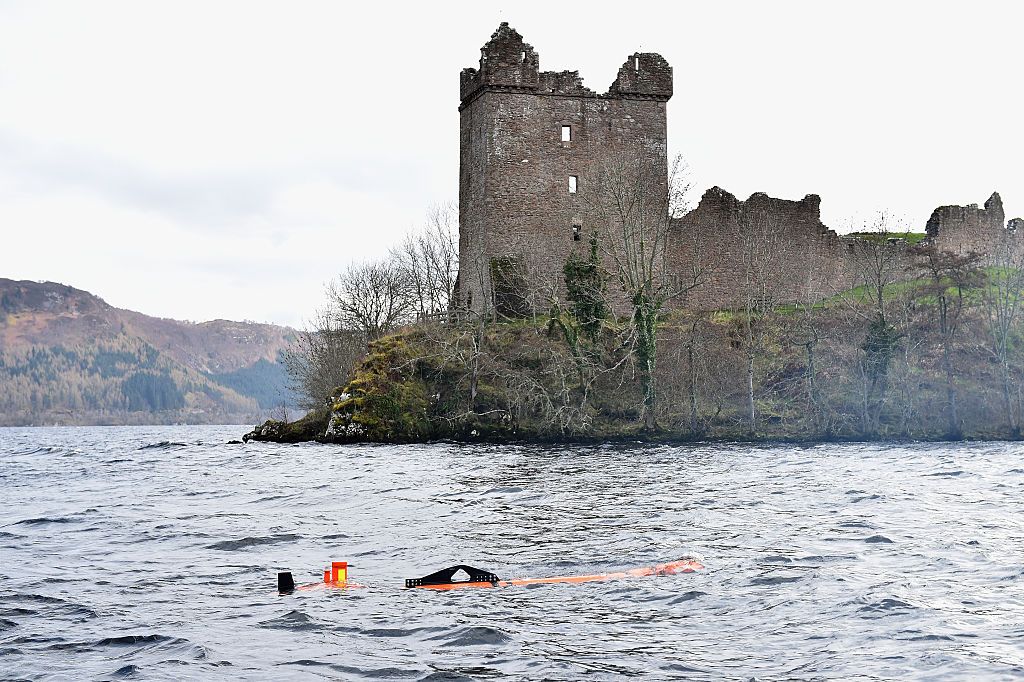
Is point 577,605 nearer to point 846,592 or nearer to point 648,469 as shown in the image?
point 846,592

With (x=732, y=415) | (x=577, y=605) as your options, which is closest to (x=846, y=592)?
(x=577, y=605)

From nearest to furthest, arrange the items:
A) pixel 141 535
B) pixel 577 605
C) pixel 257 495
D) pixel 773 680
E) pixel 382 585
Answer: pixel 773 680 → pixel 577 605 → pixel 382 585 → pixel 141 535 → pixel 257 495

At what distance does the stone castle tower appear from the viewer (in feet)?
189

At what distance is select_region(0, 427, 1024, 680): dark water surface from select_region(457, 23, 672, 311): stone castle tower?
2940 centimetres

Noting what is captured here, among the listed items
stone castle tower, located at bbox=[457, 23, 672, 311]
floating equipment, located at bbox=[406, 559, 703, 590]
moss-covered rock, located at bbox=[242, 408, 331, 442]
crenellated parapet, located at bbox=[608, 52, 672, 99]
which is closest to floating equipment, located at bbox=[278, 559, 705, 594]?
floating equipment, located at bbox=[406, 559, 703, 590]

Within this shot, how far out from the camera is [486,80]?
188 feet

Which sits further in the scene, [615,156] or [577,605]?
[615,156]

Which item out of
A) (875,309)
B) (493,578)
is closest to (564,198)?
(875,309)

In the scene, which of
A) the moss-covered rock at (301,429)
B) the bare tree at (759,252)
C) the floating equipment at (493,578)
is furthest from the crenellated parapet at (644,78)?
the floating equipment at (493,578)

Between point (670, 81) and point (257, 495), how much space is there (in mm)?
40219

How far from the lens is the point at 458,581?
14.4 meters

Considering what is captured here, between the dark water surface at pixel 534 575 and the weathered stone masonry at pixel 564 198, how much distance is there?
95.1 feet

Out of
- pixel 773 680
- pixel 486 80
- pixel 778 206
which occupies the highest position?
pixel 486 80

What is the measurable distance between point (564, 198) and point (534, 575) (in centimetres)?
4471
